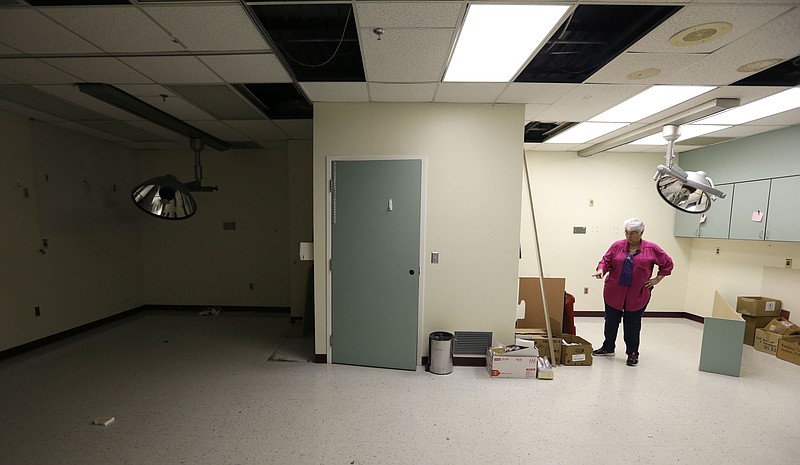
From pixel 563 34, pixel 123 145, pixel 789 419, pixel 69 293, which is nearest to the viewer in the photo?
pixel 563 34

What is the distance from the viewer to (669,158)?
316 centimetres

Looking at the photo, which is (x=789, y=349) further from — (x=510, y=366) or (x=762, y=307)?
(x=510, y=366)

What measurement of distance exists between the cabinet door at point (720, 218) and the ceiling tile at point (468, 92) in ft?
11.4

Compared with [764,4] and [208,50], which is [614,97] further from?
[208,50]

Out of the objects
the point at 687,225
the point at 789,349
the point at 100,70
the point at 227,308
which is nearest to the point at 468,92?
the point at 100,70

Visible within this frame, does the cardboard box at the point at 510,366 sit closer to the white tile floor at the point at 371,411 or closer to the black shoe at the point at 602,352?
the white tile floor at the point at 371,411

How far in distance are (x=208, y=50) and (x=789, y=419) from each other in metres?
4.84

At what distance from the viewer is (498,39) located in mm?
1913

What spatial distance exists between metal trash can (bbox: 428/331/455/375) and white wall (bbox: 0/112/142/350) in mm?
4189

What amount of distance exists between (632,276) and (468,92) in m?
2.48

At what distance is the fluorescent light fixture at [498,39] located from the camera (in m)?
1.67

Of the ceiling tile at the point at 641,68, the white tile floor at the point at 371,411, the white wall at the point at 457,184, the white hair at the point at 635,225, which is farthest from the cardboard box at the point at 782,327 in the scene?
the ceiling tile at the point at 641,68

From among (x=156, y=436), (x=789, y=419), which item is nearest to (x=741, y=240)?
(x=789, y=419)

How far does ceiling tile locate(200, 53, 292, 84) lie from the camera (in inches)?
83.7
